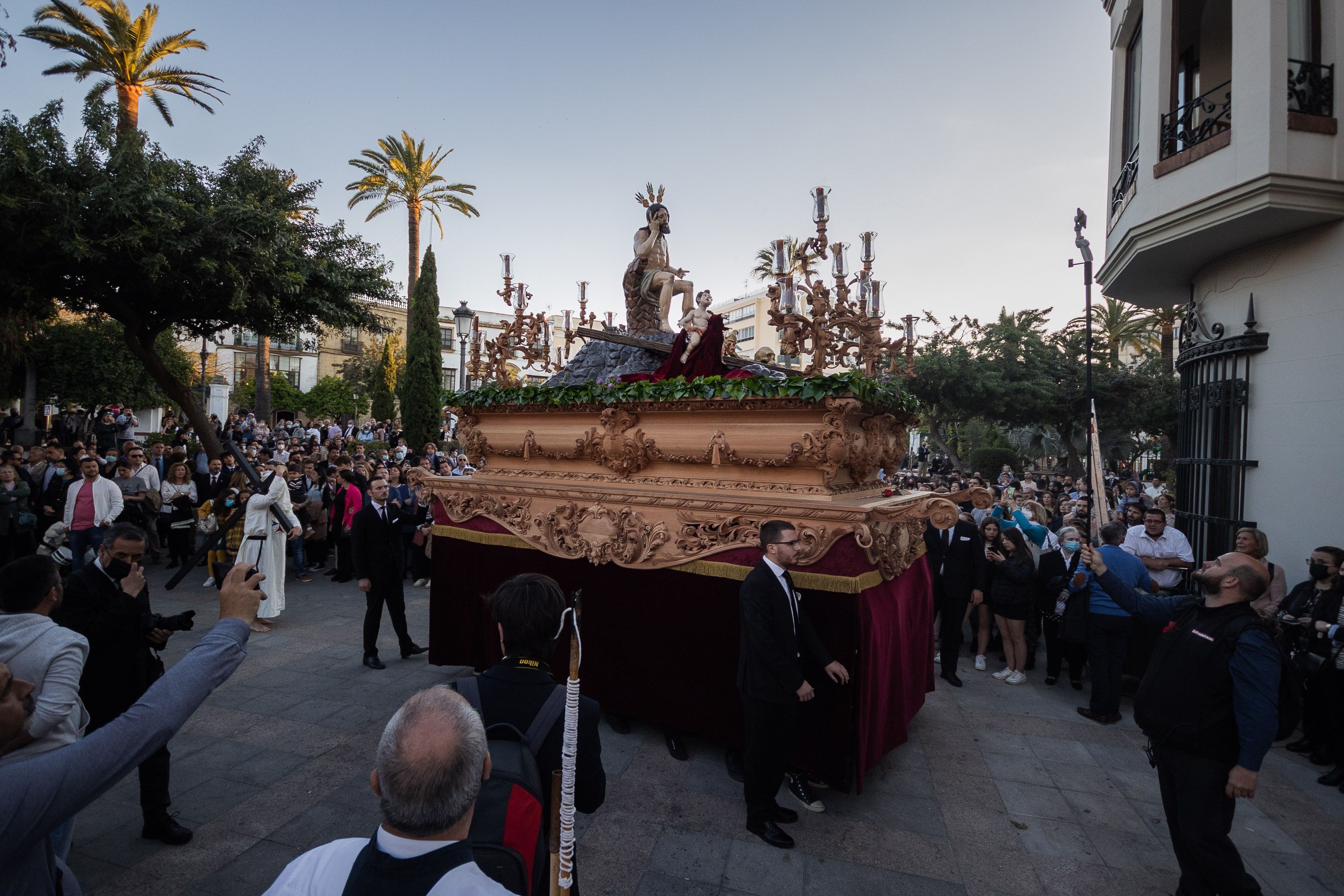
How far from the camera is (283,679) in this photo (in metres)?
6.20

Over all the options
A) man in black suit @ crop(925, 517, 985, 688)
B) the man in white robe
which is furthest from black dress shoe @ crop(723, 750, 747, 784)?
the man in white robe

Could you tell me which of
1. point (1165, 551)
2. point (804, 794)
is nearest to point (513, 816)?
point (804, 794)

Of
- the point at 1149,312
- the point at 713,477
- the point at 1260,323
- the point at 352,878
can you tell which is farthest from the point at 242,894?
the point at 1149,312

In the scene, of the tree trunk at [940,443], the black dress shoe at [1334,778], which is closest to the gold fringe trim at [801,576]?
the black dress shoe at [1334,778]

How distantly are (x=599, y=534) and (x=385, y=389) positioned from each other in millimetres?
35332

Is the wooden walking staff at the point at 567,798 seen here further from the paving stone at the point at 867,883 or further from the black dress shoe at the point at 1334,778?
the black dress shoe at the point at 1334,778

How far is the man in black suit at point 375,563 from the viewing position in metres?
6.62

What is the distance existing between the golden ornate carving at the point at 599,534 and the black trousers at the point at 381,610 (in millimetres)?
2065

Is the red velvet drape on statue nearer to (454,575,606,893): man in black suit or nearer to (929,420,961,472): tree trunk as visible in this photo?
(454,575,606,893): man in black suit

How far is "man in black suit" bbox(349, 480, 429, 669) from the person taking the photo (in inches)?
261

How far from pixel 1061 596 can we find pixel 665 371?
16.6ft

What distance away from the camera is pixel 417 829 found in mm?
1406

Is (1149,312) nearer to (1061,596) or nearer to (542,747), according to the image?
(1061,596)

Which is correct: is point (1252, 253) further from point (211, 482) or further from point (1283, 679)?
point (211, 482)
